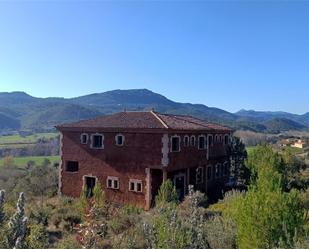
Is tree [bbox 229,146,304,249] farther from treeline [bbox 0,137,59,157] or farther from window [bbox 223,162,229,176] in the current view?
treeline [bbox 0,137,59,157]

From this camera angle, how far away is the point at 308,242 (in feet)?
30.6

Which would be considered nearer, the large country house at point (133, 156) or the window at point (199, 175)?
the large country house at point (133, 156)

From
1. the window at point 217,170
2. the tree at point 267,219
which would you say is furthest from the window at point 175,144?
the tree at point 267,219

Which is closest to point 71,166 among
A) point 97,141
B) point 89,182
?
point 89,182

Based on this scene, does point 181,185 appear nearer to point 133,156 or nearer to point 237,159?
point 133,156

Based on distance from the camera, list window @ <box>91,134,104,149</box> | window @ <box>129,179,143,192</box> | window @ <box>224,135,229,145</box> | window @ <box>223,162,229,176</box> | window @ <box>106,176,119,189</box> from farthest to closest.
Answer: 1. window @ <box>223,162,229,176</box>
2. window @ <box>224,135,229,145</box>
3. window @ <box>91,134,104,149</box>
4. window @ <box>106,176,119,189</box>
5. window @ <box>129,179,143,192</box>

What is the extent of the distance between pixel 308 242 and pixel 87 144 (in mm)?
20879

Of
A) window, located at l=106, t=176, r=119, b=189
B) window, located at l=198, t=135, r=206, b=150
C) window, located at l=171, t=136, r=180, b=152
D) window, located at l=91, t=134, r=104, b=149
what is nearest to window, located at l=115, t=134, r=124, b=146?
window, located at l=91, t=134, r=104, b=149

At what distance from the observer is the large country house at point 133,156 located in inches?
997

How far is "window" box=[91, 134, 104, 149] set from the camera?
27.6 meters

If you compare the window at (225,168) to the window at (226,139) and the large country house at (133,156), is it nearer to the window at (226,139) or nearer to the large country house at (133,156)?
the window at (226,139)

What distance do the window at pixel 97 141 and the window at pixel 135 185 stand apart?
11.1 feet

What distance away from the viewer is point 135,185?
2602 centimetres

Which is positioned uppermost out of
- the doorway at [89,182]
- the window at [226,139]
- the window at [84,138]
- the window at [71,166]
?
the window at [84,138]
